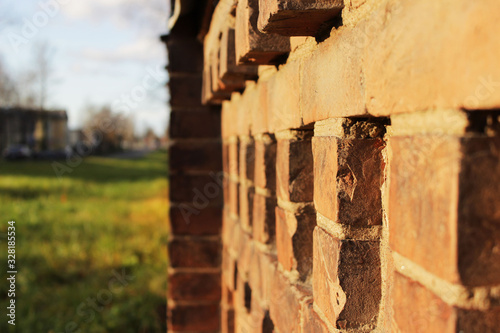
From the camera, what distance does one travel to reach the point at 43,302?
181 inches

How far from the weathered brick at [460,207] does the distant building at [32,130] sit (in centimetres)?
3566

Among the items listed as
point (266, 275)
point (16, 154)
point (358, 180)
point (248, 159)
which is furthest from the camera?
point (16, 154)

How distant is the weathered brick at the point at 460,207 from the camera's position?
0.49m

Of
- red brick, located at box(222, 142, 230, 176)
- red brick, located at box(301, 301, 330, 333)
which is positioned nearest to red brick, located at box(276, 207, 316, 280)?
red brick, located at box(301, 301, 330, 333)

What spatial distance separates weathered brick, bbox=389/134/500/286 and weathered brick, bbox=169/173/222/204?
192 centimetres

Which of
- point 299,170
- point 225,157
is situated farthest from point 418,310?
point 225,157

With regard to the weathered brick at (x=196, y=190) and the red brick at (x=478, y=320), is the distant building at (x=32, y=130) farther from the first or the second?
the red brick at (x=478, y=320)

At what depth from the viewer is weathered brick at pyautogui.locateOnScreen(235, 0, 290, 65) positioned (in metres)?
1.03

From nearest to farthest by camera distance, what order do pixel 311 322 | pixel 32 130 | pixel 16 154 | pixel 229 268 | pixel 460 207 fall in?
pixel 460 207 → pixel 311 322 → pixel 229 268 → pixel 16 154 → pixel 32 130

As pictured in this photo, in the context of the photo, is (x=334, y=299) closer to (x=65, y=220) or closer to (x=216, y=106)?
(x=216, y=106)

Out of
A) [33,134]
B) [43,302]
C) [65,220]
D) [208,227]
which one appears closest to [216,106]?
[208,227]

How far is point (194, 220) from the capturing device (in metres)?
2.40

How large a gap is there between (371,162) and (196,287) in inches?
73.6

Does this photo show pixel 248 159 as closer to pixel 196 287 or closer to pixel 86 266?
pixel 196 287
